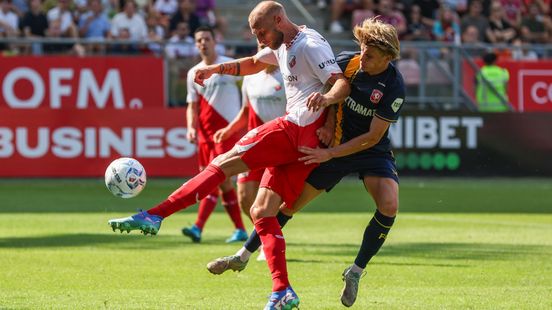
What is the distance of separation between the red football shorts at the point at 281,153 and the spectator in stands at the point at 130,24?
16.6 metres

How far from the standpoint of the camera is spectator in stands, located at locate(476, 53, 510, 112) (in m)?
24.7

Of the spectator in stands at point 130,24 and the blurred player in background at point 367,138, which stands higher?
the blurred player in background at point 367,138

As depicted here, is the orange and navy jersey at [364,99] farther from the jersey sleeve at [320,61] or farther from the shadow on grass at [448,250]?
the shadow on grass at [448,250]

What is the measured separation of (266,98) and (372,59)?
3823 mm

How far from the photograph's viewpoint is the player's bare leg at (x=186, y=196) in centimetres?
820

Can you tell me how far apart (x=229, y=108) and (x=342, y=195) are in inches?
290

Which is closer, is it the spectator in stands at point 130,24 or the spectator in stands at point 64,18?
the spectator in stands at point 64,18

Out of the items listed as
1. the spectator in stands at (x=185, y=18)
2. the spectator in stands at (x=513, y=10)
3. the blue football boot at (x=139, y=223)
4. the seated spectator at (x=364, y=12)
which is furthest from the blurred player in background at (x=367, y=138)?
Answer: the spectator in stands at (x=513, y=10)

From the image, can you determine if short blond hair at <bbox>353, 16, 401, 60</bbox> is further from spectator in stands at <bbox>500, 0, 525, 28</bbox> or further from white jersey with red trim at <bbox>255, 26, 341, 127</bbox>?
spectator in stands at <bbox>500, 0, 525, 28</bbox>

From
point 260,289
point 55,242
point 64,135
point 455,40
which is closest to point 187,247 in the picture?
point 55,242

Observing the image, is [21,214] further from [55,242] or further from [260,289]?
[260,289]

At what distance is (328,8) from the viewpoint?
1177 inches

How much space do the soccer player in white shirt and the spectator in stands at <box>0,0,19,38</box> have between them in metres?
16.5

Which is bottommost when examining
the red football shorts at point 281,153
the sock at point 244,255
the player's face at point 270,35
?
the sock at point 244,255
